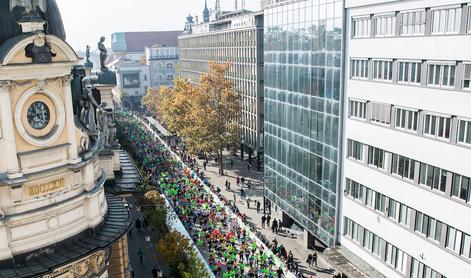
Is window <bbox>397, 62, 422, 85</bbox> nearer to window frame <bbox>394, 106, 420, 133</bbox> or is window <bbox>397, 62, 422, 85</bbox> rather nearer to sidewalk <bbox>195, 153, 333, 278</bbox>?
window frame <bbox>394, 106, 420, 133</bbox>

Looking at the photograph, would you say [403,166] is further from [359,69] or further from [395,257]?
[359,69]

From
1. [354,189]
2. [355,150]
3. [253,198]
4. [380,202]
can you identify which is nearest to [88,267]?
[380,202]

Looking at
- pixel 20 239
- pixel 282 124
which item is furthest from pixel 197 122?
pixel 20 239

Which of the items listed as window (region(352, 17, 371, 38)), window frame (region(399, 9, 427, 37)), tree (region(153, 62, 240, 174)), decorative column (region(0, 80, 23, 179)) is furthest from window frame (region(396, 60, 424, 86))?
tree (region(153, 62, 240, 174))

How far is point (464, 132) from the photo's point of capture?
79.1ft

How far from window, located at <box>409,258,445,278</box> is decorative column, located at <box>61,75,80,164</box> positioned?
66.3 ft

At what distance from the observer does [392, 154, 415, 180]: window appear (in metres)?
28.3

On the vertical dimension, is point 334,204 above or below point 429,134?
below

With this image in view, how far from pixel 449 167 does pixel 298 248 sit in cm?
2082

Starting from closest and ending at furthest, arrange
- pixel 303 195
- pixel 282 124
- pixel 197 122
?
1. pixel 303 195
2. pixel 282 124
3. pixel 197 122

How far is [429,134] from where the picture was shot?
2666 cm

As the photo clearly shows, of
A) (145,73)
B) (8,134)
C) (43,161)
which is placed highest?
(8,134)

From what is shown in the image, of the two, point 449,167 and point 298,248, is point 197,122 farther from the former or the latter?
point 449,167

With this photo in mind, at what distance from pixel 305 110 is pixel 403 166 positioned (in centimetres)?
1285
